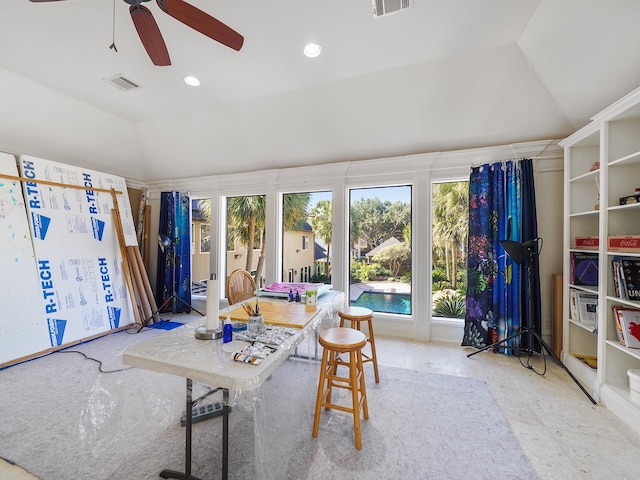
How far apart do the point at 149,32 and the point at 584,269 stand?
3.88 meters

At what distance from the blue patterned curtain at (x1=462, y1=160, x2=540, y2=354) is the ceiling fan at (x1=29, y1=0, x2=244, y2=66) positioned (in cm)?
283

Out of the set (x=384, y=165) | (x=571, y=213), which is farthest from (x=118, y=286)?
(x=571, y=213)

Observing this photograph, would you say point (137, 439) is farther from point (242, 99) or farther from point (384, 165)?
point (384, 165)

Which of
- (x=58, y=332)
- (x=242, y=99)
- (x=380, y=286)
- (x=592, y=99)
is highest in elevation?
(x=242, y=99)

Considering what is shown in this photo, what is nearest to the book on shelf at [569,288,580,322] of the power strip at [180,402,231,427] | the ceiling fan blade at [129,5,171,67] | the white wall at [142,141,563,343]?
the white wall at [142,141,563,343]

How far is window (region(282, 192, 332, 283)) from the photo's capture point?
394cm

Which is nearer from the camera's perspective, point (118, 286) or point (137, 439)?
point (137, 439)

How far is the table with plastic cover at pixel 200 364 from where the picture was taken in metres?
1.06

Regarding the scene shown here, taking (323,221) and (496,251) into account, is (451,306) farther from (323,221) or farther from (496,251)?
(323,221)

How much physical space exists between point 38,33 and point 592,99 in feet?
15.8

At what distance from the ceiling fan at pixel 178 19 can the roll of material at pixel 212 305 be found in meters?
1.43

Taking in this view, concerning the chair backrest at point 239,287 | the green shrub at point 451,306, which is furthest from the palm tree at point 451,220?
the chair backrest at point 239,287

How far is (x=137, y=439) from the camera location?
65.5 inches

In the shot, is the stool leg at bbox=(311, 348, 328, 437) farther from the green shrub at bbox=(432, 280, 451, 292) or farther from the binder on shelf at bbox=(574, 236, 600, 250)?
the binder on shelf at bbox=(574, 236, 600, 250)
